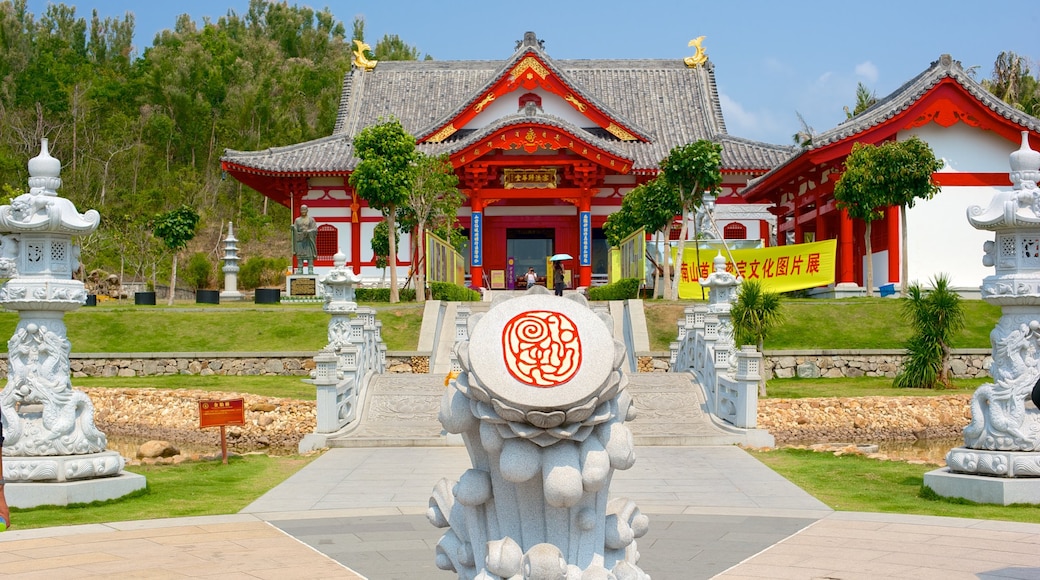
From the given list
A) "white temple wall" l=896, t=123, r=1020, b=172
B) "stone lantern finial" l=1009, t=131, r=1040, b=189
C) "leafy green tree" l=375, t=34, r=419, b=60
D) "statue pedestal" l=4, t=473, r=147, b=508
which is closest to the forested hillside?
"leafy green tree" l=375, t=34, r=419, b=60

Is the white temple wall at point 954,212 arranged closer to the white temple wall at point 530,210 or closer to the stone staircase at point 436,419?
the white temple wall at point 530,210

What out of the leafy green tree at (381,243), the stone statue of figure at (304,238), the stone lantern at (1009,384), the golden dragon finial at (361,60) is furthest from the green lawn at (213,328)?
the golden dragon finial at (361,60)

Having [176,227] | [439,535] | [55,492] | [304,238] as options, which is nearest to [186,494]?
[55,492]

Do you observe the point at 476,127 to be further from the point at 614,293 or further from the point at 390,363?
the point at 390,363

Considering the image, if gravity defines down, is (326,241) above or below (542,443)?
above

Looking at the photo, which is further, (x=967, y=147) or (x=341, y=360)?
(x=967, y=147)

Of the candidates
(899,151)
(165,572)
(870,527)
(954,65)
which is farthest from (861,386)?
(165,572)

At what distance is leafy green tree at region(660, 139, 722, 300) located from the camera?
21.4m

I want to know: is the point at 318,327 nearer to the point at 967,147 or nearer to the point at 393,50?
the point at 967,147

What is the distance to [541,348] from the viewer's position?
4.20m

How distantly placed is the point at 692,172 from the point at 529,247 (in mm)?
12065

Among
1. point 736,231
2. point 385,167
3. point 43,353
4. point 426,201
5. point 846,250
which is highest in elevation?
point 385,167

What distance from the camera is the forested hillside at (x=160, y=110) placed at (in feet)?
147

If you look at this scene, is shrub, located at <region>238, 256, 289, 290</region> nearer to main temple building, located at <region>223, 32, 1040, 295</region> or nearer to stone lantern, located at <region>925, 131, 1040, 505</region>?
main temple building, located at <region>223, 32, 1040, 295</region>
